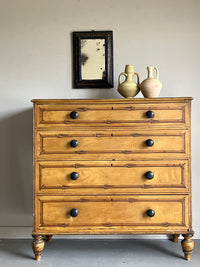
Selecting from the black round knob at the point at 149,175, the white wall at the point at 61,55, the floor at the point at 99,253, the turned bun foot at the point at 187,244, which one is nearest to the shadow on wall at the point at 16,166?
the white wall at the point at 61,55

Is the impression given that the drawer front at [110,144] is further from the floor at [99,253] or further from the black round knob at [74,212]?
the floor at [99,253]

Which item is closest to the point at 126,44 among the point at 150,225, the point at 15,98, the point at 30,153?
the point at 15,98

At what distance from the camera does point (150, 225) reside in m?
2.08

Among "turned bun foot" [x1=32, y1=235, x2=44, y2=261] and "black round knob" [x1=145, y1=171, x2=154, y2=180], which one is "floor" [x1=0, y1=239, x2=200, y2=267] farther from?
"black round knob" [x1=145, y1=171, x2=154, y2=180]

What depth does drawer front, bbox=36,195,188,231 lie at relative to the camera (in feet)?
6.82

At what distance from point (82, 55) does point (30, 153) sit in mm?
1010

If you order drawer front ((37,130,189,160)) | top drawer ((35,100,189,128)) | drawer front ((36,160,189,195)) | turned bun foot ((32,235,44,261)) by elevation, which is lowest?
turned bun foot ((32,235,44,261))

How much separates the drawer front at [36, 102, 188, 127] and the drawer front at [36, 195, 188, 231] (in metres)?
0.54

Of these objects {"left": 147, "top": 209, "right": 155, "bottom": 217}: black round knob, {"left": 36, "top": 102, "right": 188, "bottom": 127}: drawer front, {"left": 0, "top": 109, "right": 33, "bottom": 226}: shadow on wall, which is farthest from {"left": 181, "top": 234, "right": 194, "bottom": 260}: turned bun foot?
{"left": 0, "top": 109, "right": 33, "bottom": 226}: shadow on wall

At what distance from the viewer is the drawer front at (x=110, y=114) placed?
6.86 ft

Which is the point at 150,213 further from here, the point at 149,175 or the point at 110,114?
the point at 110,114

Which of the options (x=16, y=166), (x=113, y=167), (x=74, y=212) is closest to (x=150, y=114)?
(x=113, y=167)

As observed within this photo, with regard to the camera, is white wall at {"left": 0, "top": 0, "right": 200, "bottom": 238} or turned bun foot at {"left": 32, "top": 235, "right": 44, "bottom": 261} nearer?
turned bun foot at {"left": 32, "top": 235, "right": 44, "bottom": 261}

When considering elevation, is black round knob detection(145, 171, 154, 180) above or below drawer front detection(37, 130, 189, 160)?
below
